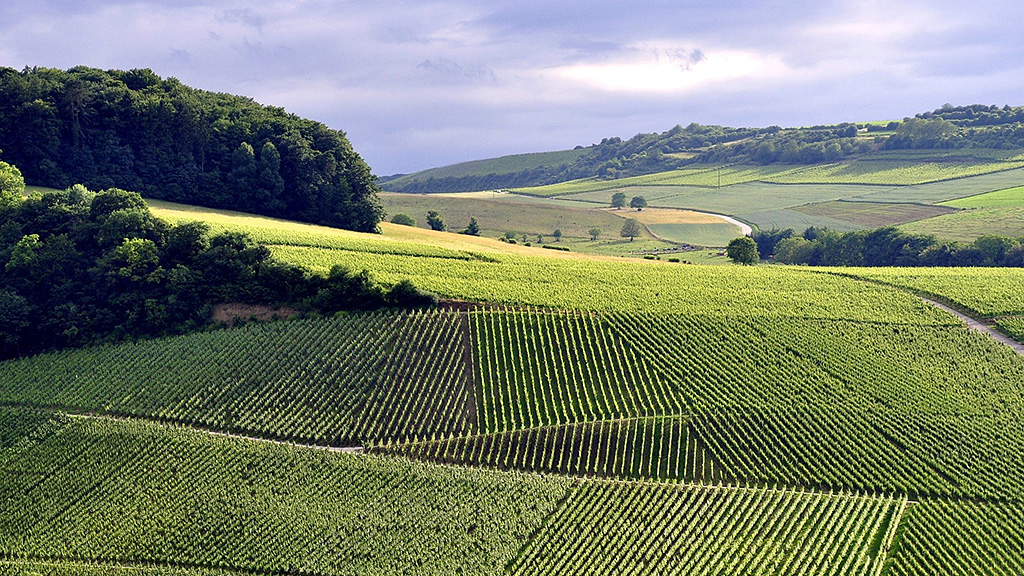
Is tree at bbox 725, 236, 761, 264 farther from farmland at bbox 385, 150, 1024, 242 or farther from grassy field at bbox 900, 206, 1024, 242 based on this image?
grassy field at bbox 900, 206, 1024, 242

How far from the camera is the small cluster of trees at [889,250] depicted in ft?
314

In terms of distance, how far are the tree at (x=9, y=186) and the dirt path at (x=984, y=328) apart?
73.6 m

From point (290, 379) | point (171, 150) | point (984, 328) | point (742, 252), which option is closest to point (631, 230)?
point (742, 252)

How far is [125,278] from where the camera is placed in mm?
63031

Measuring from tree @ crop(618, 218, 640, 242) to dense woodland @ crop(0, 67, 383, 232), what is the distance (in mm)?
45196

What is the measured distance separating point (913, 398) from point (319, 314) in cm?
3824

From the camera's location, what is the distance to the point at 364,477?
44.1 meters

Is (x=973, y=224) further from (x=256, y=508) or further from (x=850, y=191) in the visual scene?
(x=256, y=508)

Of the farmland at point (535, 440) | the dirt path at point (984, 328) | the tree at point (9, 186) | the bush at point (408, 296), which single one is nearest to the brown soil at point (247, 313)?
the farmland at point (535, 440)

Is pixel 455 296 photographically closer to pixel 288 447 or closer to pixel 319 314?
pixel 319 314

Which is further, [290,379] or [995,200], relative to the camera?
[995,200]

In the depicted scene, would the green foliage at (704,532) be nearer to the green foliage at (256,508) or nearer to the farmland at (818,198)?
the green foliage at (256,508)

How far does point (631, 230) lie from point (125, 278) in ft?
257

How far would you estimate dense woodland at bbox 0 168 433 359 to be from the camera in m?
60.3
